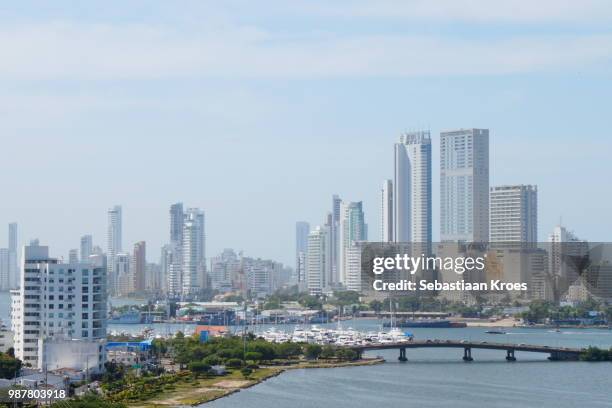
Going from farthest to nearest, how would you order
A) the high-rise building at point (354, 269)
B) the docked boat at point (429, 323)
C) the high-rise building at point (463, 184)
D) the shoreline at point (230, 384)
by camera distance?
the high-rise building at point (463, 184) → the high-rise building at point (354, 269) → the docked boat at point (429, 323) → the shoreline at point (230, 384)

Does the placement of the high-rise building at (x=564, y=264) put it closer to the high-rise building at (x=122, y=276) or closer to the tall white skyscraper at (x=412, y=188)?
the tall white skyscraper at (x=412, y=188)

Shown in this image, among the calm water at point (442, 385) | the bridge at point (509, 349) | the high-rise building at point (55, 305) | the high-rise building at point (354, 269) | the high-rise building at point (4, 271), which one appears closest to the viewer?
the calm water at point (442, 385)

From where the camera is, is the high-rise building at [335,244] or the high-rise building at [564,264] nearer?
the high-rise building at [564,264]

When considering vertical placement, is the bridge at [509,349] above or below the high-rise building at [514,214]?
below

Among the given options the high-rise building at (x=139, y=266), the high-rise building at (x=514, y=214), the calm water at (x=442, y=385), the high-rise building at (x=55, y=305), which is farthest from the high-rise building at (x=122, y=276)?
the high-rise building at (x=55, y=305)

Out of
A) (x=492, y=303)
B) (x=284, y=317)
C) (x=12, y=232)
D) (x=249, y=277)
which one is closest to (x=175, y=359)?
(x=284, y=317)

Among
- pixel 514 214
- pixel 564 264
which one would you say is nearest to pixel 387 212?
pixel 514 214

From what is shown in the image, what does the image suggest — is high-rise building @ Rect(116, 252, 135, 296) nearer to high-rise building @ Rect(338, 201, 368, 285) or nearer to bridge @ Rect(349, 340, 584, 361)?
high-rise building @ Rect(338, 201, 368, 285)

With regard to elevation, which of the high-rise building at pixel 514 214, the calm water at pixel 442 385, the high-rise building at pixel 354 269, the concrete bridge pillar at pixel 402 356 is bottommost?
the calm water at pixel 442 385
